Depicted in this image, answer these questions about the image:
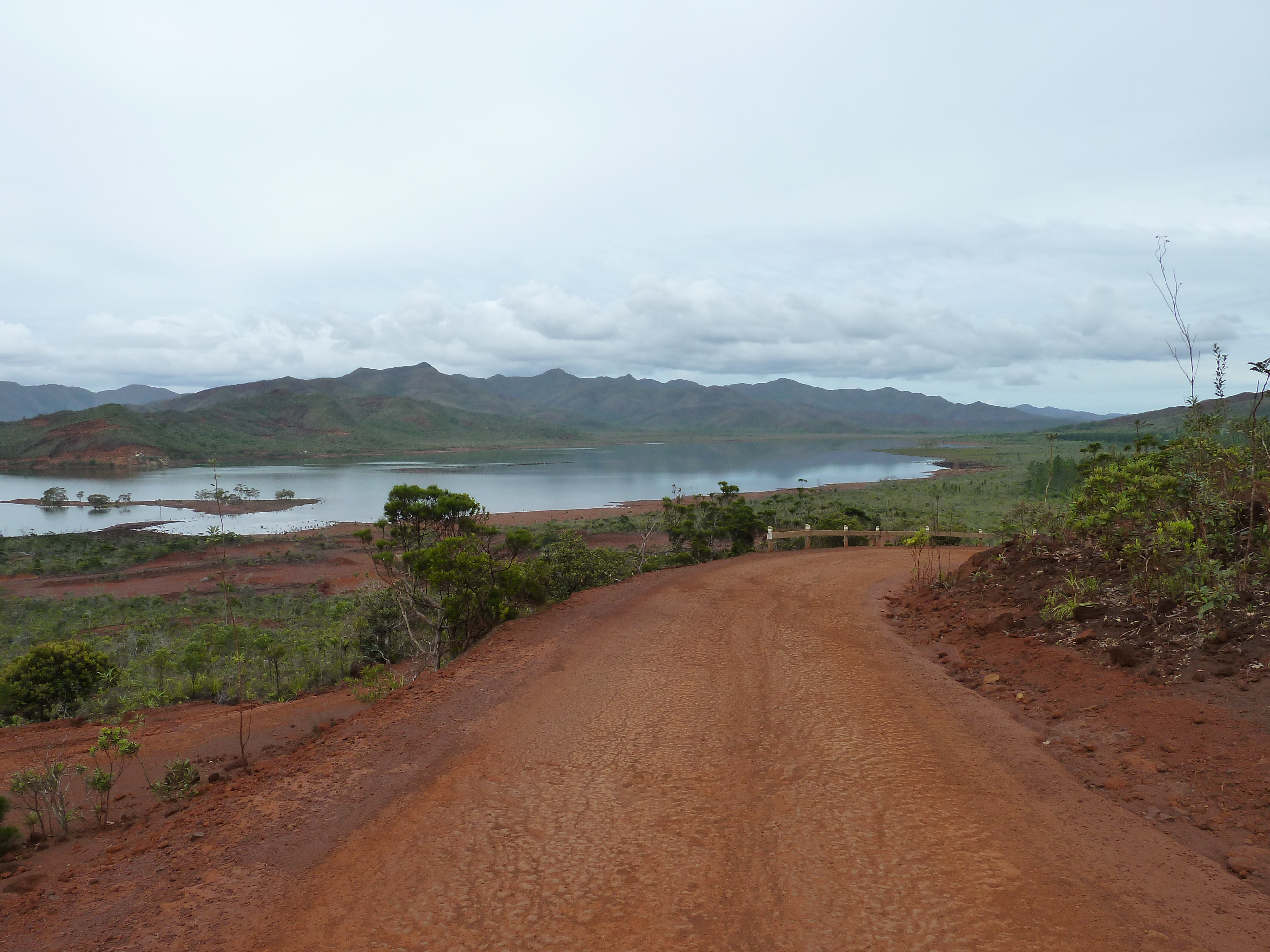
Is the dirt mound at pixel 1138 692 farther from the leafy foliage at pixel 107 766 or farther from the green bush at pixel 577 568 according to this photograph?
the leafy foliage at pixel 107 766

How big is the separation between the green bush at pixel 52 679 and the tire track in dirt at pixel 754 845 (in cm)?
716

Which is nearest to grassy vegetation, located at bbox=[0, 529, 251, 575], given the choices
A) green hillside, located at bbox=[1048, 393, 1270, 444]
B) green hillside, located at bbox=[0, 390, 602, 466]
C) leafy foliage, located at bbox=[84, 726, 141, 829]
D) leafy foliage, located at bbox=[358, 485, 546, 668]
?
green hillside, located at bbox=[0, 390, 602, 466]

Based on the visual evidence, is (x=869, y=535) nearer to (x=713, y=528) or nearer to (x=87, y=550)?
(x=713, y=528)

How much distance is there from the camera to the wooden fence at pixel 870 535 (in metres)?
18.6

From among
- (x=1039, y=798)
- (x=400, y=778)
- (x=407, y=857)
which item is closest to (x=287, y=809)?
(x=400, y=778)

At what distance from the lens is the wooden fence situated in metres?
18.6

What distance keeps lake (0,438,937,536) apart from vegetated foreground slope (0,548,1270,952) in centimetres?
3190

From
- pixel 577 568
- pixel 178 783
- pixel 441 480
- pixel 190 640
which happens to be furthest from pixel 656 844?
pixel 441 480

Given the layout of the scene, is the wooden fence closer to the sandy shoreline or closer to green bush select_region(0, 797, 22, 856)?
green bush select_region(0, 797, 22, 856)

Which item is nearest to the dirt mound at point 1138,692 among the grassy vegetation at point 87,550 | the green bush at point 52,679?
the green bush at point 52,679

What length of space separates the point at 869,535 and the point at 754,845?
1671 cm

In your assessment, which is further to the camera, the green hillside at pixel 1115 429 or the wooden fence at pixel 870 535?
the green hillside at pixel 1115 429

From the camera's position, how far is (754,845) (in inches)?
160

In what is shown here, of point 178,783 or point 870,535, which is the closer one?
point 178,783
